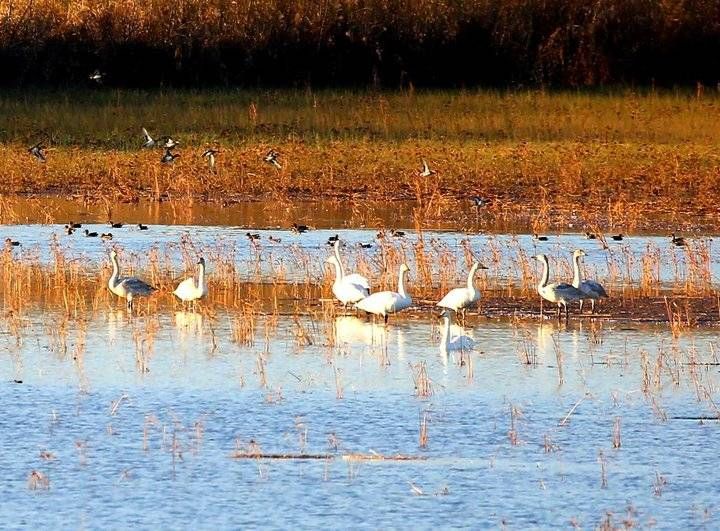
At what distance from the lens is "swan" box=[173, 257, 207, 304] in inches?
574

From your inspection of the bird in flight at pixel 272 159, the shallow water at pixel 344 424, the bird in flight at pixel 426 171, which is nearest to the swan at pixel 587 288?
the shallow water at pixel 344 424

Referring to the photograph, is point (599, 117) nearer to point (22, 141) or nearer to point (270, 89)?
point (270, 89)

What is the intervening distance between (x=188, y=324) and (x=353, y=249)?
14.3 ft

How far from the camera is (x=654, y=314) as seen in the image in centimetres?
1445

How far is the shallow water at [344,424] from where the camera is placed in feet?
29.1

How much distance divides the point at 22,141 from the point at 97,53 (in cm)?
685

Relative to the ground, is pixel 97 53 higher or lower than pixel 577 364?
higher

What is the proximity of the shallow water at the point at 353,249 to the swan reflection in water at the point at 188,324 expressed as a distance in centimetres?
182

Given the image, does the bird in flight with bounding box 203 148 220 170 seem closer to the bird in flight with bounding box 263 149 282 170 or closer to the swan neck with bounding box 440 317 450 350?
the bird in flight with bounding box 263 149 282 170

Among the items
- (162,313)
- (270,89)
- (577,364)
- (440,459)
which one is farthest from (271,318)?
(270,89)

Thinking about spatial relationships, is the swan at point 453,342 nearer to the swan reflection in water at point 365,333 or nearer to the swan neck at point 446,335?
the swan neck at point 446,335

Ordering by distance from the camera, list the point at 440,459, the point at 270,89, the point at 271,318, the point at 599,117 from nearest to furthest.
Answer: the point at 440,459 → the point at 271,318 → the point at 599,117 → the point at 270,89

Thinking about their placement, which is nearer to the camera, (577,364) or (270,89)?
(577,364)

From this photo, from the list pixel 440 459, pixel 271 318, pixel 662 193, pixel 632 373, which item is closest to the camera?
pixel 440 459
